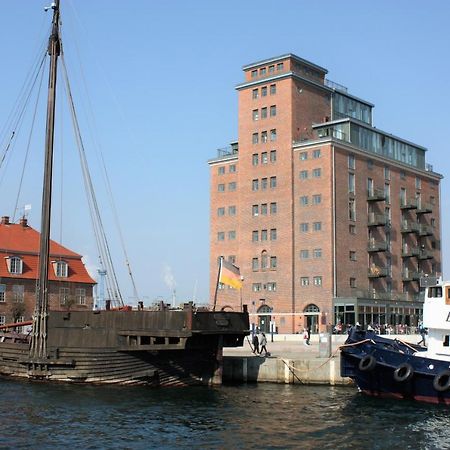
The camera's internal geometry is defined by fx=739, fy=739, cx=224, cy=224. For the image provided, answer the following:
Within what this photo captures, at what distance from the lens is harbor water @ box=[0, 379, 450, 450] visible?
22734mm

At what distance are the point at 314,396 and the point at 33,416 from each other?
12.6 metres

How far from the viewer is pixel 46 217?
39375 millimetres

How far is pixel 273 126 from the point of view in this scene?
89.1 meters

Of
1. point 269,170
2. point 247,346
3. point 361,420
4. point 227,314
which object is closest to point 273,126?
point 269,170

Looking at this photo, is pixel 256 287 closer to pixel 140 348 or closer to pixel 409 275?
pixel 409 275

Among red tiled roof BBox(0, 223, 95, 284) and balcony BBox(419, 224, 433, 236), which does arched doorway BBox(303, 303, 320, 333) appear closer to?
balcony BBox(419, 224, 433, 236)

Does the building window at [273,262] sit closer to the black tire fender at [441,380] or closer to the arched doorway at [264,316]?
the arched doorway at [264,316]

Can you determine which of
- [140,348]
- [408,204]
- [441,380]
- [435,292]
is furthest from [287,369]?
[408,204]

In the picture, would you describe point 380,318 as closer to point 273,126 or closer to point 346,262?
point 346,262

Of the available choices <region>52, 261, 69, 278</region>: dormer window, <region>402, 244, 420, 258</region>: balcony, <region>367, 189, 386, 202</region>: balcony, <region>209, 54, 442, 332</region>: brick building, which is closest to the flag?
<region>52, 261, 69, 278</region>: dormer window

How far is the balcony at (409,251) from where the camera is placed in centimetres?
9599

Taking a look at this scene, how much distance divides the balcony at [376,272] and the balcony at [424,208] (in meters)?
13.1

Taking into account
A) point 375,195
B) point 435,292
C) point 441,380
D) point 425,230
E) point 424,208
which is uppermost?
point 375,195

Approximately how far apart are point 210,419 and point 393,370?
9.65 metres
